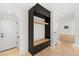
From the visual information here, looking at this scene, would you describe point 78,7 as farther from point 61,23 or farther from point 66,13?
point 61,23

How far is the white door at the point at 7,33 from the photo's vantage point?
194 centimetres

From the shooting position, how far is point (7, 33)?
2.06 metres

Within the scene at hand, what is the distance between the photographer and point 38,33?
3146 millimetres

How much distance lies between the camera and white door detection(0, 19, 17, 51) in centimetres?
194

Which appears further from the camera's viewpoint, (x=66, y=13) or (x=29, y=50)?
(x=29, y=50)

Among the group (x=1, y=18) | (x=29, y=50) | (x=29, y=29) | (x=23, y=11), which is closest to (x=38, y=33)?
(x=29, y=29)

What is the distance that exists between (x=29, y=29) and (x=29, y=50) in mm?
783

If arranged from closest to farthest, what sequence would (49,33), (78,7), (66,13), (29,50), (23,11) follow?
(78,7) < (66,13) < (23,11) < (29,50) < (49,33)

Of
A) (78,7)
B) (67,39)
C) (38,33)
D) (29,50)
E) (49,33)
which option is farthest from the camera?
(49,33)

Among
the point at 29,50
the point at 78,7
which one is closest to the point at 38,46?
the point at 29,50

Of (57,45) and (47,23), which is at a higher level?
(47,23)

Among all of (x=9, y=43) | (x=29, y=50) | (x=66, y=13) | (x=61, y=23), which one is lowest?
(x=29, y=50)

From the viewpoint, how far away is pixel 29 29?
2949 millimetres

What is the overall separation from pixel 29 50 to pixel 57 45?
1043mm
